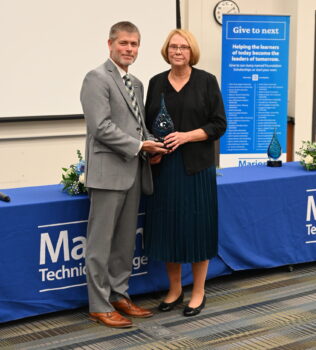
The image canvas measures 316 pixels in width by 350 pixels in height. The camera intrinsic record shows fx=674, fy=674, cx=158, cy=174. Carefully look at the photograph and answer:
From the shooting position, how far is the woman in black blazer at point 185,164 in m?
3.35

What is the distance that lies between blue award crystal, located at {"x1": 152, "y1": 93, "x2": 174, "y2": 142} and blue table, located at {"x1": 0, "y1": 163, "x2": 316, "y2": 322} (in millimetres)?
515

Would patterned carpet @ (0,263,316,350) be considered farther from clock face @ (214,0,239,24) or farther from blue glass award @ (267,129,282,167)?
clock face @ (214,0,239,24)

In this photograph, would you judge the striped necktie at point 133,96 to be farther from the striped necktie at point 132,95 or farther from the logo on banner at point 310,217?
the logo on banner at point 310,217

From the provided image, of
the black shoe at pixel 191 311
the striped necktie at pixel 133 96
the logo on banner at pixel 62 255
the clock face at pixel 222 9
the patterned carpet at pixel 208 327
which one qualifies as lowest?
the patterned carpet at pixel 208 327

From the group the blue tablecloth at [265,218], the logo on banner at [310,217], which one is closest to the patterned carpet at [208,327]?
the blue tablecloth at [265,218]

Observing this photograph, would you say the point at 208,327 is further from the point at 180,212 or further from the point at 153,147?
the point at 153,147

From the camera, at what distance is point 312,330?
Result: 323 centimetres

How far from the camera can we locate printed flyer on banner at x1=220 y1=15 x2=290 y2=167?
6747mm

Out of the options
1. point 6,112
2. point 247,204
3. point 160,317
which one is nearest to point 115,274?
point 160,317

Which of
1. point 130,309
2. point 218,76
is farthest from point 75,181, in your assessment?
point 218,76

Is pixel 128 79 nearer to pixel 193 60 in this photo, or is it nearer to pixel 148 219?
pixel 193 60

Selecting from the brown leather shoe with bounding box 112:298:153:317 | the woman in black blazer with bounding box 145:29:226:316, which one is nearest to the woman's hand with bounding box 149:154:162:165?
the woman in black blazer with bounding box 145:29:226:316

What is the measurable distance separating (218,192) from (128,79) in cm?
92

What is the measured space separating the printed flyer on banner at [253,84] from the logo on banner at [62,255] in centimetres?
352
